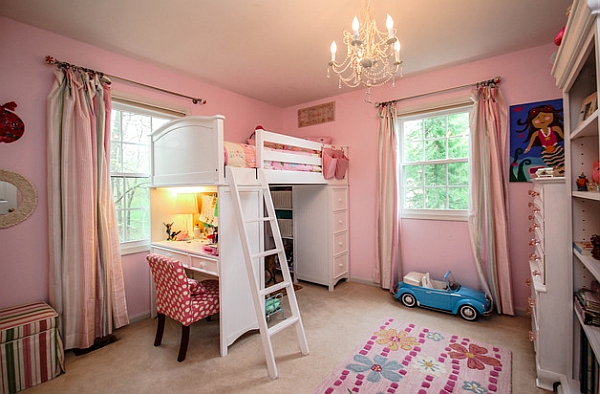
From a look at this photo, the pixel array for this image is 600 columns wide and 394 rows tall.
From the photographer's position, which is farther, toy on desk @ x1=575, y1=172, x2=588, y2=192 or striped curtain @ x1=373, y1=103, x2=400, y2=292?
striped curtain @ x1=373, y1=103, x2=400, y2=292

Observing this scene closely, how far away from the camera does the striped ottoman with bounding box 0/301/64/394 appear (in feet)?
5.75

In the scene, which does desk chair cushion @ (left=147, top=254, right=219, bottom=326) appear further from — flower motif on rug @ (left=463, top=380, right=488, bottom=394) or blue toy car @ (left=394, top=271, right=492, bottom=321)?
blue toy car @ (left=394, top=271, right=492, bottom=321)

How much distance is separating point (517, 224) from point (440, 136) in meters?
1.21

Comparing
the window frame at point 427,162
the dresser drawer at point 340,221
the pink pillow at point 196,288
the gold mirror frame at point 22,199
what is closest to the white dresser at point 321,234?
the dresser drawer at point 340,221

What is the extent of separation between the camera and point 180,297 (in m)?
2.04

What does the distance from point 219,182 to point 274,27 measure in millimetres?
1325

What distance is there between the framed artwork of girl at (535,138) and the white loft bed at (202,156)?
2.08 meters

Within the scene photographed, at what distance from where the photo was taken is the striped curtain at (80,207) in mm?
2170

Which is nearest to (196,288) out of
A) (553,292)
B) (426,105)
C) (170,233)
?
(170,233)

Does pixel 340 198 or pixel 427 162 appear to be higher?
pixel 427 162

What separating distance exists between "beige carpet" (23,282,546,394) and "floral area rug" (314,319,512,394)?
0.09 m

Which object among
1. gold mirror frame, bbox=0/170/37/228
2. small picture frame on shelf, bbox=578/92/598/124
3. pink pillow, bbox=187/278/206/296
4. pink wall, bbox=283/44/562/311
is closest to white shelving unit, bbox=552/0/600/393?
small picture frame on shelf, bbox=578/92/598/124

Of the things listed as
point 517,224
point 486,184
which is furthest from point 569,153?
point 517,224

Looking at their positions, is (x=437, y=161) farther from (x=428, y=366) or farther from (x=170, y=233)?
(x=170, y=233)
